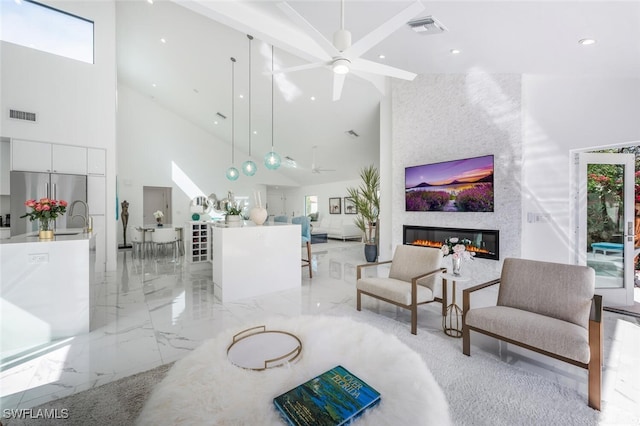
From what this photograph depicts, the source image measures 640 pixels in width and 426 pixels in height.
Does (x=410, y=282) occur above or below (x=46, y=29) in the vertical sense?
below

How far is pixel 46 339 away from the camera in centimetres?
265

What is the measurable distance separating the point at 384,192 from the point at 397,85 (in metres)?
2.09

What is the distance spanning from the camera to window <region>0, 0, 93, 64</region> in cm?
476

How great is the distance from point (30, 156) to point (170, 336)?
4.64m

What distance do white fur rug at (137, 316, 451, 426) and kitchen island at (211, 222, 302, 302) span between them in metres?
2.15

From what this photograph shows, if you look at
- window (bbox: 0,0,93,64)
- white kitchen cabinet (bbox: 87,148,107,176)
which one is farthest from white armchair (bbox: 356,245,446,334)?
window (bbox: 0,0,93,64)

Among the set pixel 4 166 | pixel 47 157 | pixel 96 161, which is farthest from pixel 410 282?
pixel 4 166

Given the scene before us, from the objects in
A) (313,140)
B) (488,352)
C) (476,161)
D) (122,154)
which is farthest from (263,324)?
(122,154)

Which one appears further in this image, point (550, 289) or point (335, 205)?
point (335, 205)

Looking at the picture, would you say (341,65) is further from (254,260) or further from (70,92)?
(70,92)

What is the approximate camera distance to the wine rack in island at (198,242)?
223 inches

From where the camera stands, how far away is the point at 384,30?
226cm

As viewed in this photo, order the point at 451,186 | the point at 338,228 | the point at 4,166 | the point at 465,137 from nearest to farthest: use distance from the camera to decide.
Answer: the point at 465,137, the point at 451,186, the point at 4,166, the point at 338,228

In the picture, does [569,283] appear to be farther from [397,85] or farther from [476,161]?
[397,85]
